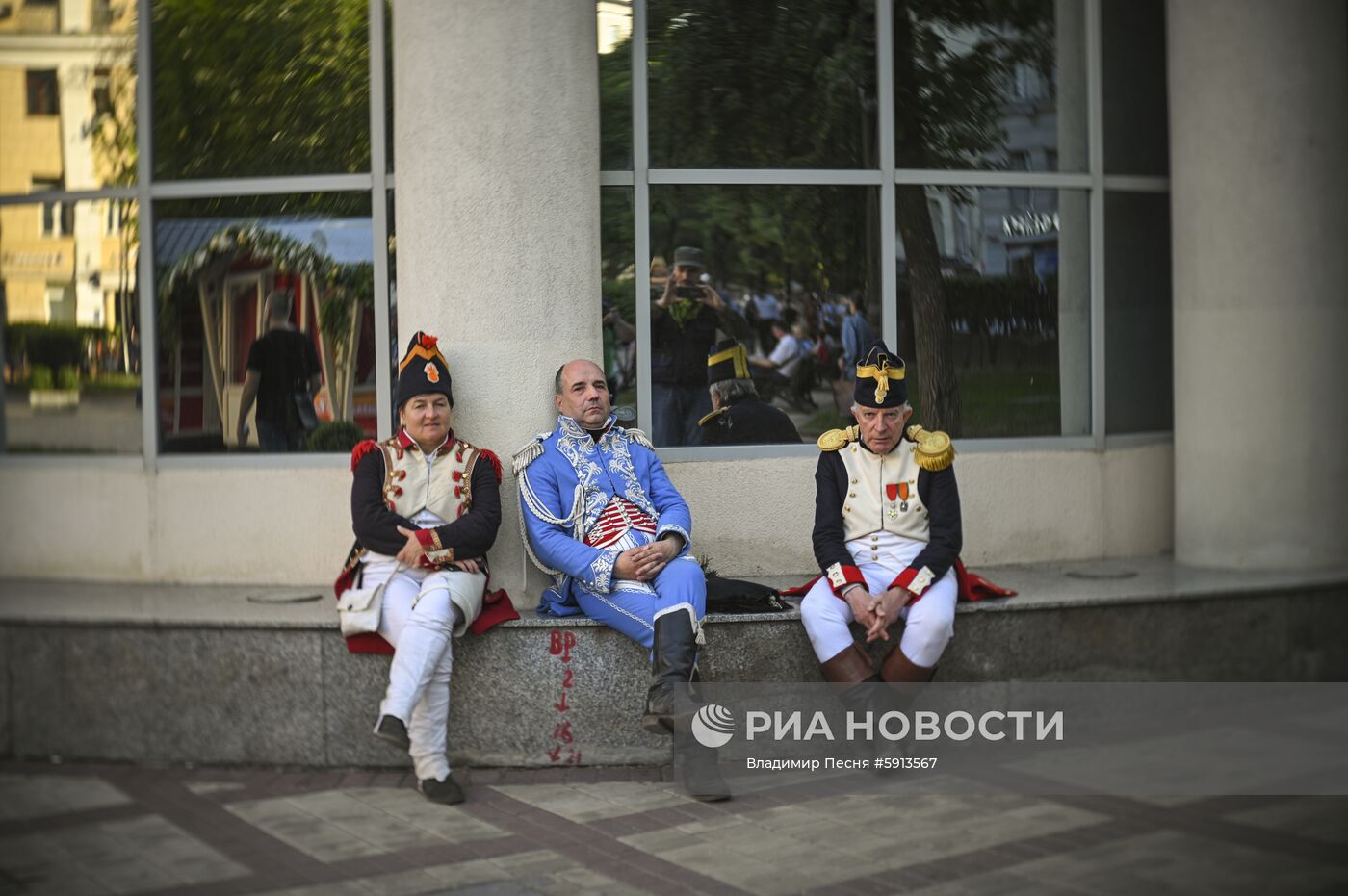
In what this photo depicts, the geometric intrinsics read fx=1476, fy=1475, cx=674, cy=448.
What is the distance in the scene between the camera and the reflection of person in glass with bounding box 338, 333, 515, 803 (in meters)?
5.75

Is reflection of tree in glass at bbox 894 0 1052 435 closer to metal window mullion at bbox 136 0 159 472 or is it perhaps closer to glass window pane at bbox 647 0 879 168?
glass window pane at bbox 647 0 879 168

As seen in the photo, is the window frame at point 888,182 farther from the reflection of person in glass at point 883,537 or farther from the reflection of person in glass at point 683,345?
the reflection of person in glass at point 883,537

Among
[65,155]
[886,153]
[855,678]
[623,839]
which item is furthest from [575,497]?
[65,155]

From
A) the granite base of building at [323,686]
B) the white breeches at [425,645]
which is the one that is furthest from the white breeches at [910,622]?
the white breeches at [425,645]

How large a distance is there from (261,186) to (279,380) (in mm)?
999

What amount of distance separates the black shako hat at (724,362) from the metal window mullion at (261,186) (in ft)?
6.39

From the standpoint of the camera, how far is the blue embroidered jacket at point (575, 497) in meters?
6.23

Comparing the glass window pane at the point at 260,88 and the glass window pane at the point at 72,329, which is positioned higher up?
the glass window pane at the point at 260,88

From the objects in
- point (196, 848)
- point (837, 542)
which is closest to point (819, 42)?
point (837, 542)

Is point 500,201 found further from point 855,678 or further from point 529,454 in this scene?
point 855,678

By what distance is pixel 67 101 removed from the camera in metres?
7.80

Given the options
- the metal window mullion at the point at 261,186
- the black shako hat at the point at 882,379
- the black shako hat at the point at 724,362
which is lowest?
the black shako hat at the point at 882,379

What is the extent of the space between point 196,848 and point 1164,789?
3.59 meters

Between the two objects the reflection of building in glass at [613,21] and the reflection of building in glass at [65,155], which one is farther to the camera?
the reflection of building in glass at [65,155]
